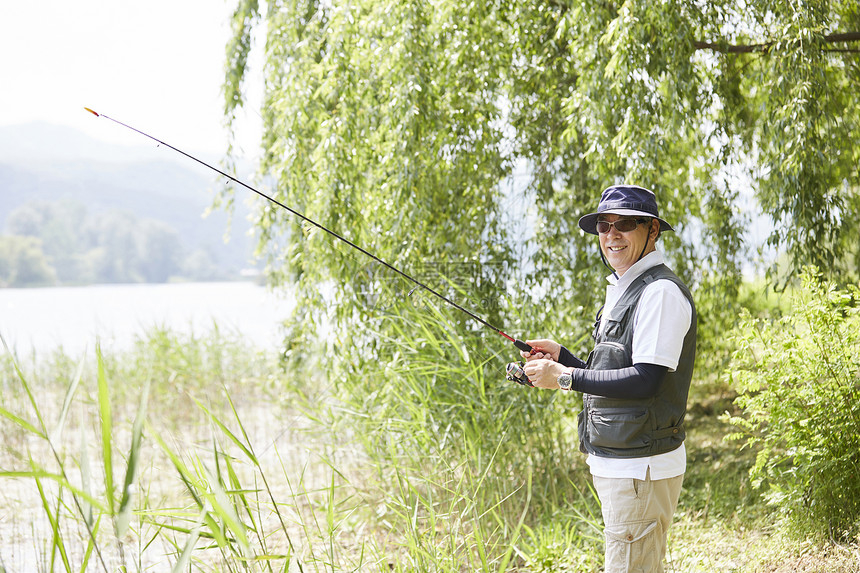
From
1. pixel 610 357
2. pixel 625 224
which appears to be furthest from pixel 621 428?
pixel 625 224

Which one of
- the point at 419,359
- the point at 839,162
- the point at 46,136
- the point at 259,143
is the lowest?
the point at 419,359

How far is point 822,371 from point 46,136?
7314cm

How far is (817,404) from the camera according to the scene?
2.66m

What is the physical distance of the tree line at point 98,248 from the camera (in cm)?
4447

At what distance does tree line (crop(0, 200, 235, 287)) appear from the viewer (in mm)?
44469

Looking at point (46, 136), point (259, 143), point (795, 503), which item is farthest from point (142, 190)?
point (795, 503)

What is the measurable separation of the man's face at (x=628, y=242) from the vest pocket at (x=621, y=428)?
0.40m

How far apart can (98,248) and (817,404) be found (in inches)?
1990

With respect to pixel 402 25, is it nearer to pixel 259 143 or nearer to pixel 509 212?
pixel 509 212

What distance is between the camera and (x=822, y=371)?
2680 millimetres

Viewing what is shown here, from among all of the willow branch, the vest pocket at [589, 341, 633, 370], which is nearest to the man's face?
the vest pocket at [589, 341, 633, 370]

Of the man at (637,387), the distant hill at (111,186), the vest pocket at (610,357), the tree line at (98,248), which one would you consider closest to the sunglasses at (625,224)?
the man at (637,387)

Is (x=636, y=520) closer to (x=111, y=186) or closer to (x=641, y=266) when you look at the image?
(x=641, y=266)

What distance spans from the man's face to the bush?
1140 millimetres
